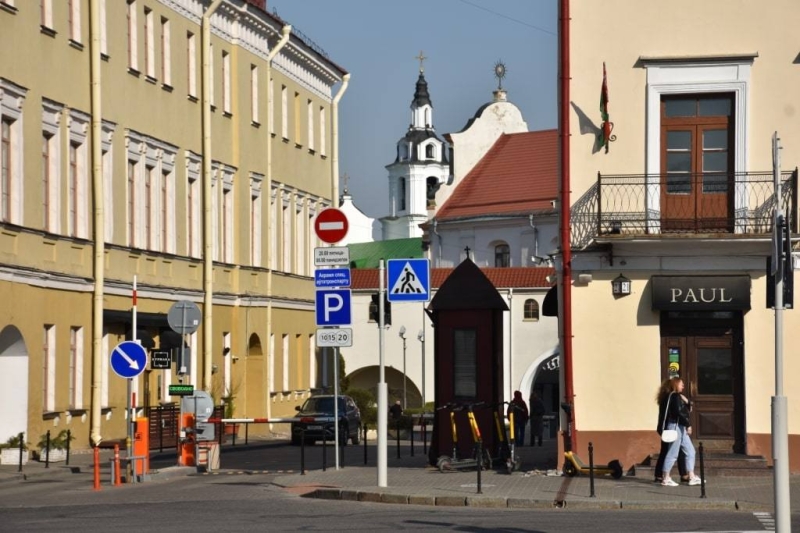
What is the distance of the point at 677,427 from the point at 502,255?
72.7 m

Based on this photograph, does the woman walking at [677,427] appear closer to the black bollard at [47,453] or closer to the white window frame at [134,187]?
the black bollard at [47,453]

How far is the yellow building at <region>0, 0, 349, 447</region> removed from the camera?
36844mm

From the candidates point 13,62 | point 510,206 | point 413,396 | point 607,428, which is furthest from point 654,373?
point 510,206

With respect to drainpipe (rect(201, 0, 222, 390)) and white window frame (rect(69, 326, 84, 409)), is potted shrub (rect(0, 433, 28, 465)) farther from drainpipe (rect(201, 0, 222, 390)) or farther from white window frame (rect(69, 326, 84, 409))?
drainpipe (rect(201, 0, 222, 390))

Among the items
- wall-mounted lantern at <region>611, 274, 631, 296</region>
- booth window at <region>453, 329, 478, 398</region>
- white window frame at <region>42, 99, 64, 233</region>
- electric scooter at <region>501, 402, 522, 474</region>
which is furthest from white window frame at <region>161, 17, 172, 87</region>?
wall-mounted lantern at <region>611, 274, 631, 296</region>

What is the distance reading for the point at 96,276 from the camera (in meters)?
40.3

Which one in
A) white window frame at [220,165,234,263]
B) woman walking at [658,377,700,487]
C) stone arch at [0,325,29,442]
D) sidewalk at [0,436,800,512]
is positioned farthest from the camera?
white window frame at [220,165,234,263]

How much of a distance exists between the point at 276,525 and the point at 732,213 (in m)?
11.0

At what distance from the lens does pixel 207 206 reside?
5003 centimetres

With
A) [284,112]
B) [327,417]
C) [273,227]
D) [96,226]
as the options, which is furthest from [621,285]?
[284,112]

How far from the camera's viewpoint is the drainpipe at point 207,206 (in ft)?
160

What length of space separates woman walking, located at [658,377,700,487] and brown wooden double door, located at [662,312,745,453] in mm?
2290

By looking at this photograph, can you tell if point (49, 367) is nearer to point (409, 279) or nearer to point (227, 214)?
point (409, 279)

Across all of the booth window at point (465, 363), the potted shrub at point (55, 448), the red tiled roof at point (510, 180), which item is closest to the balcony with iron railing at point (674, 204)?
the booth window at point (465, 363)
